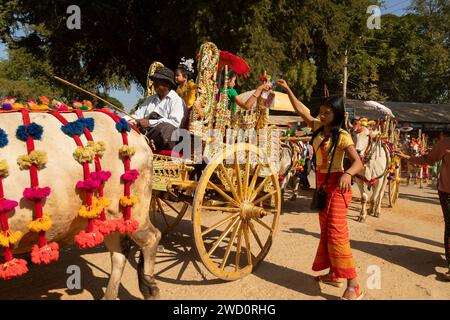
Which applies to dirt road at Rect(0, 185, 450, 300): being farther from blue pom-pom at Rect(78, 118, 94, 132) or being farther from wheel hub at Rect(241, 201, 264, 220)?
blue pom-pom at Rect(78, 118, 94, 132)

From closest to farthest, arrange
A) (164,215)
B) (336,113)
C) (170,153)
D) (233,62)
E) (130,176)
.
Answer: (130,176)
(336,113)
(170,153)
(233,62)
(164,215)

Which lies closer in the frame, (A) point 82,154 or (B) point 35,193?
(B) point 35,193

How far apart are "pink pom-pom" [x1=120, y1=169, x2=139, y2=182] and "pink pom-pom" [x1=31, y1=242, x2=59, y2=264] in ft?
2.21

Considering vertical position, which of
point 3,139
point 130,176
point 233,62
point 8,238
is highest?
point 233,62

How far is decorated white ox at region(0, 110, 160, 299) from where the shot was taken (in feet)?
7.75

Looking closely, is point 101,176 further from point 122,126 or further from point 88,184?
point 122,126

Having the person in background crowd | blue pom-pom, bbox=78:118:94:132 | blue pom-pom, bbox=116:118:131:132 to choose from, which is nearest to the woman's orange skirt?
the person in background crowd

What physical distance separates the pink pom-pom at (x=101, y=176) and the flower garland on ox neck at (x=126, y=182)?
179 millimetres

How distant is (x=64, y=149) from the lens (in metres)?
2.59

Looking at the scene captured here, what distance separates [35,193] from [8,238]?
32 centimetres

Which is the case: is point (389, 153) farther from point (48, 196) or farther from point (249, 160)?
point (48, 196)

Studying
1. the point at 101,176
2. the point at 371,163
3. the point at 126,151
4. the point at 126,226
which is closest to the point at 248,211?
the point at 126,226

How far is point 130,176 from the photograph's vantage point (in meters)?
2.86

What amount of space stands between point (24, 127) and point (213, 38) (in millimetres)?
8361
